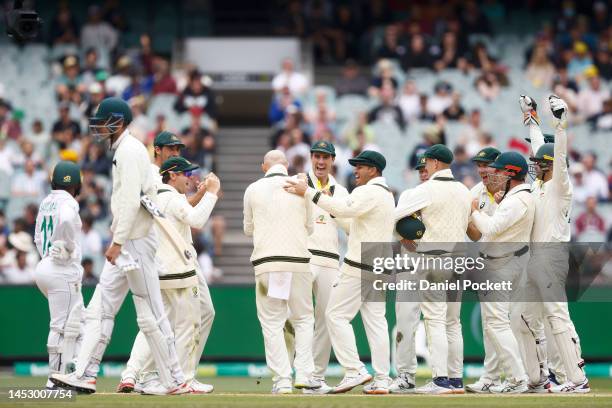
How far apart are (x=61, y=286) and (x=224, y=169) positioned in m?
11.7

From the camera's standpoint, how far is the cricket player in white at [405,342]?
13.3m

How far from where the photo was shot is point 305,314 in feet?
42.6

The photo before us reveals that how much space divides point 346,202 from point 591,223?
9683 mm

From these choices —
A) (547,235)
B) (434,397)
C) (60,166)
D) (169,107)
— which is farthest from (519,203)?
(169,107)

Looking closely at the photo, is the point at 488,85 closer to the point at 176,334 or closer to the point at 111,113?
the point at 176,334

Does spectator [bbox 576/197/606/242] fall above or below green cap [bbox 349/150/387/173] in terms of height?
below

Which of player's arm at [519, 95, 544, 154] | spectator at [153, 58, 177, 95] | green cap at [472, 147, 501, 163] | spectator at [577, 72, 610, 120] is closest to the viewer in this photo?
green cap at [472, 147, 501, 163]

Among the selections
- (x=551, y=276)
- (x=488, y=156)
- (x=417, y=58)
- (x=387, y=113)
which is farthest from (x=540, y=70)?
(x=551, y=276)

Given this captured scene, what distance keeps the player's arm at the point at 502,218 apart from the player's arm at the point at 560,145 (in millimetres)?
451

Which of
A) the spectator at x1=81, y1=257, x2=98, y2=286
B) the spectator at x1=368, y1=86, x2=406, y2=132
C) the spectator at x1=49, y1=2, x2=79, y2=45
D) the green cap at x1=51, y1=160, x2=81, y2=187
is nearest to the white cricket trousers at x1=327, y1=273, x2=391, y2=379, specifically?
the green cap at x1=51, y1=160, x2=81, y2=187

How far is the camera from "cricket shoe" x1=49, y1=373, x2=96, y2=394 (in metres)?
11.8

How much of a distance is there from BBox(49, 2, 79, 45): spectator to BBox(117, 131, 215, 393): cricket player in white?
13.5 metres

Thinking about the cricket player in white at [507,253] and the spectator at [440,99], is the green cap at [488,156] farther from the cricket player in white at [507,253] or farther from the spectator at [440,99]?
the spectator at [440,99]

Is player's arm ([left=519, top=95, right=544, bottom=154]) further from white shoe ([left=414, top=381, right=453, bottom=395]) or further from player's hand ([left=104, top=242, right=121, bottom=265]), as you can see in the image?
player's hand ([left=104, top=242, right=121, bottom=265])
